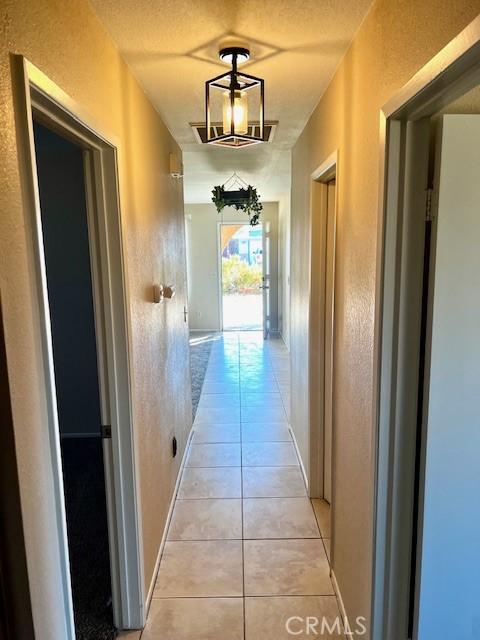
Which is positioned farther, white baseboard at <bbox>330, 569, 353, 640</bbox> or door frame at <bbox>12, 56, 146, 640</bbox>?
white baseboard at <bbox>330, 569, 353, 640</bbox>

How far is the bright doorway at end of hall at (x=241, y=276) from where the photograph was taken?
8.41 meters

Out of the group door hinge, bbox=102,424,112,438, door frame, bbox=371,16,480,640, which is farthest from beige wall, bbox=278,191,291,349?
door frame, bbox=371,16,480,640

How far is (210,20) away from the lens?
1.42 meters

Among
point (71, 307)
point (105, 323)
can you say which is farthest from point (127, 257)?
point (71, 307)

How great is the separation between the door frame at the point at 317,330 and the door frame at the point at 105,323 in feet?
4.05

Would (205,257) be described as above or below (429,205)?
below

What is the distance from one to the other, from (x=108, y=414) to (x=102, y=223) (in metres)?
0.75

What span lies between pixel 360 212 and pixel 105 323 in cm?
104

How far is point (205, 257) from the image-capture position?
7.91 meters

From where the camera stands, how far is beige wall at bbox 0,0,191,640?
0.90 m

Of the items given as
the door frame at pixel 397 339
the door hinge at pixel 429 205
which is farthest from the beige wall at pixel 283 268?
the door hinge at pixel 429 205

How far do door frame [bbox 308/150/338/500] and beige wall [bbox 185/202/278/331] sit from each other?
5.08 m

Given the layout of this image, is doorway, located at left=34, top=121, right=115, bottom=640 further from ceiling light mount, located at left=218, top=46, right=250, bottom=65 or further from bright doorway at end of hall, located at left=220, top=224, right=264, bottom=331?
bright doorway at end of hall, located at left=220, top=224, right=264, bottom=331

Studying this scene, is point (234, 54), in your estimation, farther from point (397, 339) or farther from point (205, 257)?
point (205, 257)
